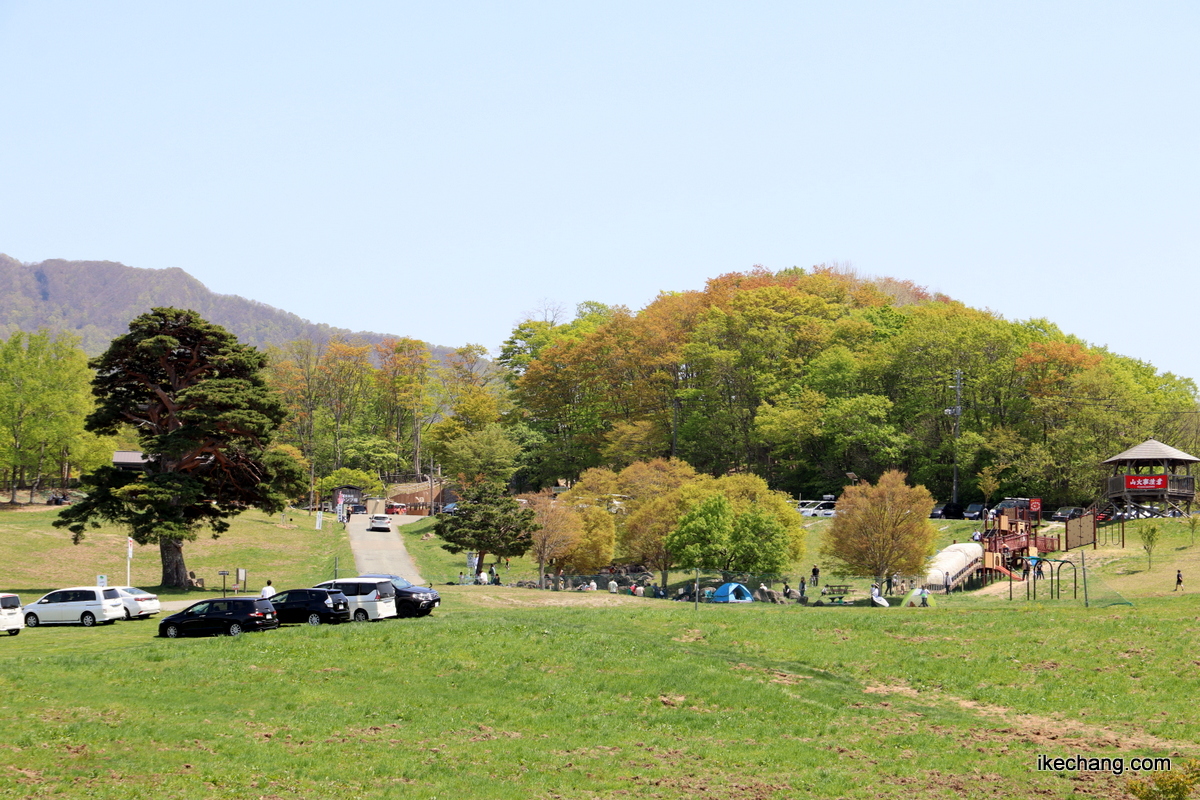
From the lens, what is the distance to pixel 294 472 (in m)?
49.8

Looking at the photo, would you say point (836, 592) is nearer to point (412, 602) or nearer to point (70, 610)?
point (412, 602)

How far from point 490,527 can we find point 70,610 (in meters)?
25.7

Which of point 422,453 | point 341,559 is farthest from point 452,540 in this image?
point 422,453

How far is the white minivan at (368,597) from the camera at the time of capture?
32.5m

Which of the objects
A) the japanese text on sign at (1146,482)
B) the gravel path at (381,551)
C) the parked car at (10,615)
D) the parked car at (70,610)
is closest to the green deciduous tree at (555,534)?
the gravel path at (381,551)

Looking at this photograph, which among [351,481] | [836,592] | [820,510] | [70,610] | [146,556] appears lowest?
[146,556]

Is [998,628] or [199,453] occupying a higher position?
[199,453]

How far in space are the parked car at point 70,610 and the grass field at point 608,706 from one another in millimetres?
1017

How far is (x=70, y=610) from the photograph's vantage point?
111 ft

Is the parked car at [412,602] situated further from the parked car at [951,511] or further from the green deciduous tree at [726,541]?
the parked car at [951,511]

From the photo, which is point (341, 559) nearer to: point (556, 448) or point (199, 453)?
point (199, 453)

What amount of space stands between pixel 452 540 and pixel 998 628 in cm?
3341

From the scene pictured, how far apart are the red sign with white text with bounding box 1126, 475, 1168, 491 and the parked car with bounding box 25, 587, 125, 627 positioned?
53.2 metres

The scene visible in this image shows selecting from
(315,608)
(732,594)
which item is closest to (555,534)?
(732,594)
